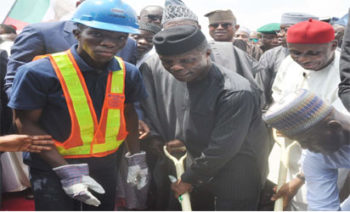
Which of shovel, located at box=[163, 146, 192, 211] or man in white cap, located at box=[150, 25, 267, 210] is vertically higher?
man in white cap, located at box=[150, 25, 267, 210]

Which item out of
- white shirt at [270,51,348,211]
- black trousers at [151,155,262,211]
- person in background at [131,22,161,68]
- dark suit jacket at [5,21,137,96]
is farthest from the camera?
person in background at [131,22,161,68]

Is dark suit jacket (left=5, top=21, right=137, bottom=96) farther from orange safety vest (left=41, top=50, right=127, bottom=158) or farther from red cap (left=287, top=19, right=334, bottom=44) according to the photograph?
red cap (left=287, top=19, right=334, bottom=44)

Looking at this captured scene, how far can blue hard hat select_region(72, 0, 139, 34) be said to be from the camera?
2.13 m

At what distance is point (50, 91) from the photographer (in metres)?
2.09

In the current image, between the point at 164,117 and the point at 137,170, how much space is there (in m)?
0.53

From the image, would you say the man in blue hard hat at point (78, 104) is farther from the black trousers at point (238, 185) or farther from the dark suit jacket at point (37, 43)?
the black trousers at point (238, 185)

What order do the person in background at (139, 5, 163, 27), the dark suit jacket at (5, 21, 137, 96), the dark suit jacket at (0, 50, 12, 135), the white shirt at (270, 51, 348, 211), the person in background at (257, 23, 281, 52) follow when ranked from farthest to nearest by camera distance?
the person in background at (257, 23, 281, 52)
the person in background at (139, 5, 163, 27)
the dark suit jacket at (0, 50, 12, 135)
the white shirt at (270, 51, 348, 211)
the dark suit jacket at (5, 21, 137, 96)

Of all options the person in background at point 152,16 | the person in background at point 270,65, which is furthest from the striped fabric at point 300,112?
the person in background at point 152,16

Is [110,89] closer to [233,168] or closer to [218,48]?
[233,168]

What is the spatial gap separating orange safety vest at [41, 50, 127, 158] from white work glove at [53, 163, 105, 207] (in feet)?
0.40

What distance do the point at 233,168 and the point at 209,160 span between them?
0.73 feet

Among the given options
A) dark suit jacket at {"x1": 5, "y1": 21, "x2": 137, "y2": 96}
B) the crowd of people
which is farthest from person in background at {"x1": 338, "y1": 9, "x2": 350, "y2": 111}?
dark suit jacket at {"x1": 5, "y1": 21, "x2": 137, "y2": 96}

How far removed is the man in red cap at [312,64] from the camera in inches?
109

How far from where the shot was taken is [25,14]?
7.28 m
